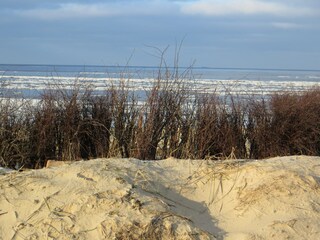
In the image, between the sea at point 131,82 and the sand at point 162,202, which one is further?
the sea at point 131,82

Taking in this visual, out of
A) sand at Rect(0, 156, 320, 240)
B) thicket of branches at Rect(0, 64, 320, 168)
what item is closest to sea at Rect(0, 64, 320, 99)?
thicket of branches at Rect(0, 64, 320, 168)

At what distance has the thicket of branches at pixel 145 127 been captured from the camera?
8.60m

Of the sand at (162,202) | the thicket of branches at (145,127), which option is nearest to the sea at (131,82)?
the thicket of branches at (145,127)

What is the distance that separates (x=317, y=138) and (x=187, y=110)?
2.40 m

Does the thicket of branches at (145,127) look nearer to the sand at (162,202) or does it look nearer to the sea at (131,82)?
the sea at (131,82)

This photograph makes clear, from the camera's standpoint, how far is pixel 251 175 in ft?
18.0

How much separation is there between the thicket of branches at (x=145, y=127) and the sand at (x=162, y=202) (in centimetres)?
275

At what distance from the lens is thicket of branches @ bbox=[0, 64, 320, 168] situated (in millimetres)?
8602

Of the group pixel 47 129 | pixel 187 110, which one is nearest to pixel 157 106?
pixel 187 110

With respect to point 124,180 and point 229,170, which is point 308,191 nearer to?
point 229,170

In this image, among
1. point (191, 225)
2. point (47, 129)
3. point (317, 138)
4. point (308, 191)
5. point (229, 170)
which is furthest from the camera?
point (317, 138)

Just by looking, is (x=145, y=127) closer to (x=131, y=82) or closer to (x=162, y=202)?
(x=131, y=82)

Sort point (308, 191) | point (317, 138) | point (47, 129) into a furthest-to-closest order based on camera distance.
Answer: point (317, 138) → point (47, 129) → point (308, 191)

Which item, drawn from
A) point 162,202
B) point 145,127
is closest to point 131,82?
point 145,127
